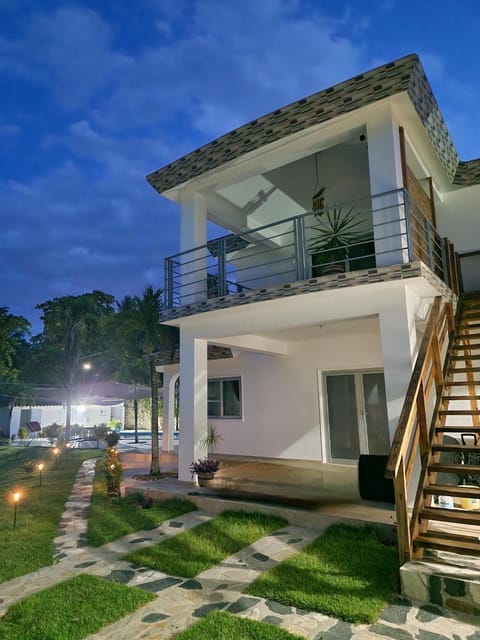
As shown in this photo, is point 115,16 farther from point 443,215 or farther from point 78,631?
point 78,631

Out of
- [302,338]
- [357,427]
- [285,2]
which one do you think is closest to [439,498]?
[357,427]

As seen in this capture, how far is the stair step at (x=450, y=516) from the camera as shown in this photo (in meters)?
4.05

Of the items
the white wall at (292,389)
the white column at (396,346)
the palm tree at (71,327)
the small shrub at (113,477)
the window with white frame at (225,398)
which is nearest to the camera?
the white column at (396,346)

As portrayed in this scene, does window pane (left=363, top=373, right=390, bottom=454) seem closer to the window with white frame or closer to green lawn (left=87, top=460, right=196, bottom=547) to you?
the window with white frame

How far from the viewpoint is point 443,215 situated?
9750mm

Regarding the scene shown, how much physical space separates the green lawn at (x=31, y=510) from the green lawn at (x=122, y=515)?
61 centimetres

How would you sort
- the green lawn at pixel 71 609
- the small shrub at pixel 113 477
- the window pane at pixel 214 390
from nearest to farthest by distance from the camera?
the green lawn at pixel 71 609, the small shrub at pixel 113 477, the window pane at pixel 214 390

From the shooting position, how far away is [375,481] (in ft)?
20.5

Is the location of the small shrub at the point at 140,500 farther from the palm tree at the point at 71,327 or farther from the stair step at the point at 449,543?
the palm tree at the point at 71,327

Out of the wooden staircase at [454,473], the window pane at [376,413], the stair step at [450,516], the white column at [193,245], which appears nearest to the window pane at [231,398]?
the window pane at [376,413]

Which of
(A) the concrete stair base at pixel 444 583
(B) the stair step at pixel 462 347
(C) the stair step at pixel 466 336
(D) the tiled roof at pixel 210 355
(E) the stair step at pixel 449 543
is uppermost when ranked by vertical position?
(D) the tiled roof at pixel 210 355

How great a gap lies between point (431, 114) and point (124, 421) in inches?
1272

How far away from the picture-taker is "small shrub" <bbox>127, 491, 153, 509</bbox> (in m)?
7.34

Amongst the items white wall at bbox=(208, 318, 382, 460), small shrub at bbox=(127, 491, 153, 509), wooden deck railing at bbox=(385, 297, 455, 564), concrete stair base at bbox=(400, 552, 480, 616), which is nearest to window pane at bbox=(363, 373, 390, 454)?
white wall at bbox=(208, 318, 382, 460)
